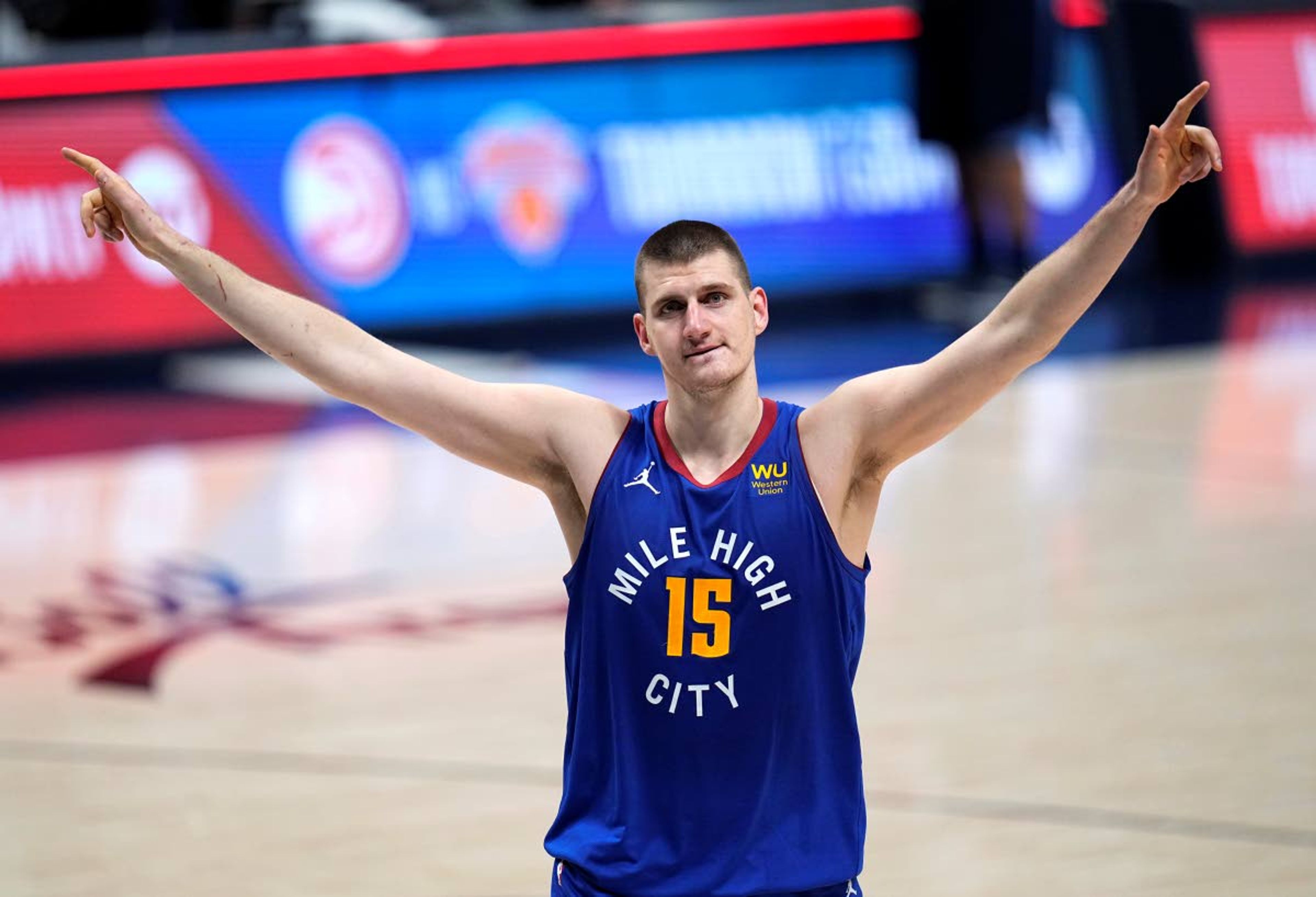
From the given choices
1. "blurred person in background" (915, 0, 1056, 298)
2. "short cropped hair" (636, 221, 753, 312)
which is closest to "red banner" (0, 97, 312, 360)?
"blurred person in background" (915, 0, 1056, 298)

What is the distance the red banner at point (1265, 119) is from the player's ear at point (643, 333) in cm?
1188

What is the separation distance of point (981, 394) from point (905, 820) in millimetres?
2034

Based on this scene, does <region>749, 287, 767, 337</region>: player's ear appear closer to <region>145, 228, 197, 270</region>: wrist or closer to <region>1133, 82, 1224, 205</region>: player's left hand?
<region>1133, 82, 1224, 205</region>: player's left hand

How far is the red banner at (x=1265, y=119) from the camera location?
1484 centimetres

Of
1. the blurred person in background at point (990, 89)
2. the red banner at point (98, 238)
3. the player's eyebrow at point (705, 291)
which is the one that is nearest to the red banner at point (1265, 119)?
the blurred person in background at point (990, 89)

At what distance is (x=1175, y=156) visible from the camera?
3379 mm

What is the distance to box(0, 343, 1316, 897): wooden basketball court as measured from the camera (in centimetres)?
501

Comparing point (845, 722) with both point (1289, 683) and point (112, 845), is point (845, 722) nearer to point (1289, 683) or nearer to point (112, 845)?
point (112, 845)

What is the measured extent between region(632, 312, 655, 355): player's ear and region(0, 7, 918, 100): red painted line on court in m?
8.80

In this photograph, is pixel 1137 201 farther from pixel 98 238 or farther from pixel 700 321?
pixel 98 238

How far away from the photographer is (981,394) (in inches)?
135

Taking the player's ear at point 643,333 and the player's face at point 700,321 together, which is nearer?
the player's face at point 700,321

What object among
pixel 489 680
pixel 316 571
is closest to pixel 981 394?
pixel 489 680

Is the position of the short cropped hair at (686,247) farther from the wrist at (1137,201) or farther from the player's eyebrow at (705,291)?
the wrist at (1137,201)
